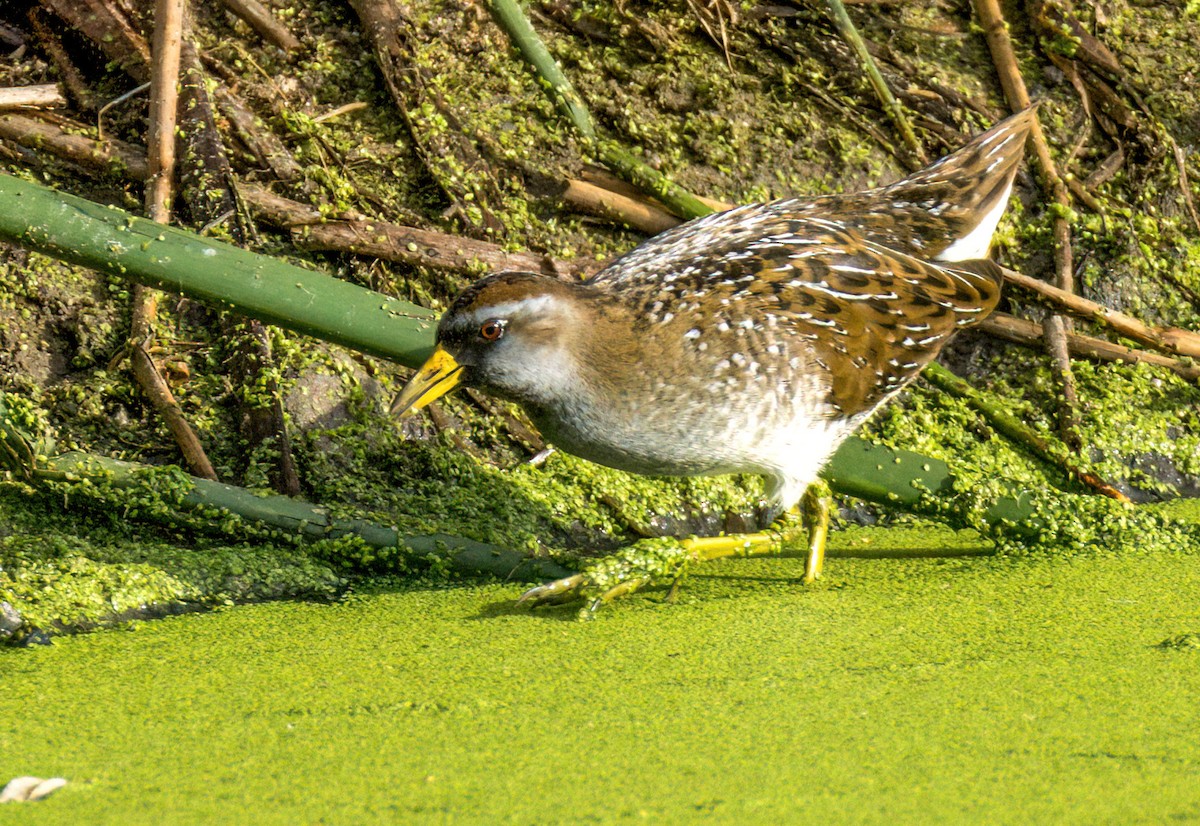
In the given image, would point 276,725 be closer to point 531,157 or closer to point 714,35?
point 531,157

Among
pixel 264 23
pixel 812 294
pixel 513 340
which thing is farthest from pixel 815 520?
pixel 264 23

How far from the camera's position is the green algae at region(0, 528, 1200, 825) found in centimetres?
221

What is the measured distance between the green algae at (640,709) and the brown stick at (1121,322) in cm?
144

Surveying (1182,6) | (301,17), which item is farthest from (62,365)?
(1182,6)

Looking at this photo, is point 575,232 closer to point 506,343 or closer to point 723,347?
point 723,347

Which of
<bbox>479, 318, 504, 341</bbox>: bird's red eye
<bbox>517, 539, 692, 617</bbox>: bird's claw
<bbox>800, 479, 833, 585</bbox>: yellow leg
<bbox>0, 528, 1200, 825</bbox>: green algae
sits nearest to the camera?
<bbox>0, 528, 1200, 825</bbox>: green algae

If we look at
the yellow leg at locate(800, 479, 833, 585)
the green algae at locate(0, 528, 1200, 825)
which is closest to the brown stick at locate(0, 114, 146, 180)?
the green algae at locate(0, 528, 1200, 825)

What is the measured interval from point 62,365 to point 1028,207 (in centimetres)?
374

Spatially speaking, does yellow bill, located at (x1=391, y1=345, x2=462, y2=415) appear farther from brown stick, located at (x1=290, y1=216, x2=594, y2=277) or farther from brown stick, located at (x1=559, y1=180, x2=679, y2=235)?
brown stick, located at (x1=559, y1=180, x2=679, y2=235)

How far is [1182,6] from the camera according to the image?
5.82 meters

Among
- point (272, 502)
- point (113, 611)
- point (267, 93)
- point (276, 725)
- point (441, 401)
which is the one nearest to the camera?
point (276, 725)

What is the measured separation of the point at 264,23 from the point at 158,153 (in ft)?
2.89

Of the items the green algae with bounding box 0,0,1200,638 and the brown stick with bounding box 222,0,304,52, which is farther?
the brown stick with bounding box 222,0,304,52

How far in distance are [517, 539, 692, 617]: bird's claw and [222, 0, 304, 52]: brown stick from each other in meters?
2.61
